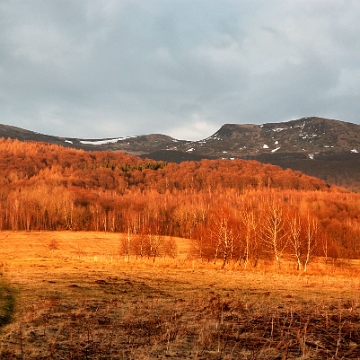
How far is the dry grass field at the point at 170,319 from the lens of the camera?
12398mm

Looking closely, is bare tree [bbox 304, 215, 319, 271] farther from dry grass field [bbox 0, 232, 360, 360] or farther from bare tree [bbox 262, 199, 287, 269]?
dry grass field [bbox 0, 232, 360, 360]

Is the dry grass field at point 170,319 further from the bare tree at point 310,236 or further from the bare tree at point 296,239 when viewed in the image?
the bare tree at point 310,236

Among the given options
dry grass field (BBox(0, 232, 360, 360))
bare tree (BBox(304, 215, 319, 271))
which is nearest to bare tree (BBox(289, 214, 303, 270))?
bare tree (BBox(304, 215, 319, 271))

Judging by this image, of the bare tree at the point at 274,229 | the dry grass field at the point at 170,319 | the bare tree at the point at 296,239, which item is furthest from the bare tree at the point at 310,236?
the dry grass field at the point at 170,319

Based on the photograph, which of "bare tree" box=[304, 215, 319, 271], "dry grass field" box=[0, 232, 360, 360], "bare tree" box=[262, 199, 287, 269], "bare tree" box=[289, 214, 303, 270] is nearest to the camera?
"dry grass field" box=[0, 232, 360, 360]

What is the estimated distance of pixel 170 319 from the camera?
1681cm

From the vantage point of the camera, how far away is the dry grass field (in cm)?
1240

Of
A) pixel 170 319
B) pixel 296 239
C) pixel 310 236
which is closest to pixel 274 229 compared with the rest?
pixel 296 239

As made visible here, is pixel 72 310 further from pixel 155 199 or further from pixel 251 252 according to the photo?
pixel 155 199

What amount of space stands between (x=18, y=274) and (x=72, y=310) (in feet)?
53.4

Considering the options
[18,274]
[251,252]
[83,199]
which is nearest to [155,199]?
[83,199]

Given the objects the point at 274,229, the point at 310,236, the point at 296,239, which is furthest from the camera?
the point at 310,236

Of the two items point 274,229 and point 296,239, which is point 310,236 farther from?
point 274,229

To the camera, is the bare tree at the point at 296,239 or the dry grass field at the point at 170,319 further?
the bare tree at the point at 296,239
